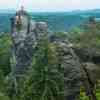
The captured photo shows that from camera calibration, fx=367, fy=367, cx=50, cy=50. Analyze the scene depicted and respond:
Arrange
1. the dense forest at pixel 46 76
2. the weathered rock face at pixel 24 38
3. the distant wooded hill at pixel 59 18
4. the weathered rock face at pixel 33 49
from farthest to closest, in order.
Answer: the weathered rock face at pixel 24 38 → the weathered rock face at pixel 33 49 → the distant wooded hill at pixel 59 18 → the dense forest at pixel 46 76

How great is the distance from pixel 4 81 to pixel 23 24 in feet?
3.64

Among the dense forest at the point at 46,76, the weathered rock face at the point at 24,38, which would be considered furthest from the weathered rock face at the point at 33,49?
the dense forest at the point at 46,76

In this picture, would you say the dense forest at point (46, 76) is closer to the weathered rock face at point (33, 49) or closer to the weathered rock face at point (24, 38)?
the weathered rock face at point (33, 49)

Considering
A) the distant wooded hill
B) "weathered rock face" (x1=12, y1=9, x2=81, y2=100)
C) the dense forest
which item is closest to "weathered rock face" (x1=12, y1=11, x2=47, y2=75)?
"weathered rock face" (x1=12, y1=9, x2=81, y2=100)

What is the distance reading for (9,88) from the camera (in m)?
5.09

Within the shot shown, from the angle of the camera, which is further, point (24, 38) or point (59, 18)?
point (24, 38)

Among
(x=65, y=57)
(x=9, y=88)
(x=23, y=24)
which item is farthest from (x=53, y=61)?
(x=23, y=24)

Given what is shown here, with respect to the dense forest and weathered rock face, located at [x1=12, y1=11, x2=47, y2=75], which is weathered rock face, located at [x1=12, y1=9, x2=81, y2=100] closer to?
weathered rock face, located at [x1=12, y1=11, x2=47, y2=75]

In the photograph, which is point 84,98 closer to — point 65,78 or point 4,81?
point 65,78

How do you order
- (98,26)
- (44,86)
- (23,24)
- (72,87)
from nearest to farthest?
(44,86), (72,87), (23,24), (98,26)

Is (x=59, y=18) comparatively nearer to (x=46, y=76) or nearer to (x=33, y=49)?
(x=33, y=49)

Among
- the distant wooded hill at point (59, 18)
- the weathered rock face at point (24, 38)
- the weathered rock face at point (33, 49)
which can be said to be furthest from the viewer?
the weathered rock face at point (24, 38)

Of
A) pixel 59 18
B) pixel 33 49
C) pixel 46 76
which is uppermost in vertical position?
pixel 59 18

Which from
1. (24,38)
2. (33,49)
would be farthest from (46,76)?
(24,38)
